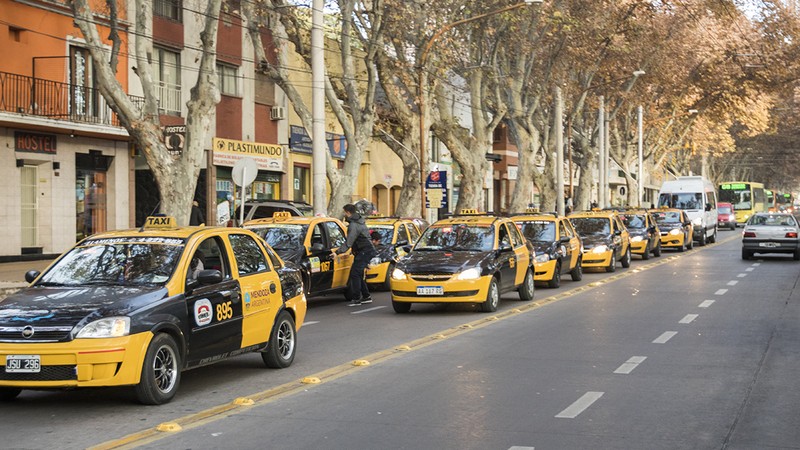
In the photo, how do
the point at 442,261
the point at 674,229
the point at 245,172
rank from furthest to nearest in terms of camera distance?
the point at 674,229, the point at 245,172, the point at 442,261

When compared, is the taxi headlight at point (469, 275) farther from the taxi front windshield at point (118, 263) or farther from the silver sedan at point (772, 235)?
the silver sedan at point (772, 235)

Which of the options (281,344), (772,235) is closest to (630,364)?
(281,344)

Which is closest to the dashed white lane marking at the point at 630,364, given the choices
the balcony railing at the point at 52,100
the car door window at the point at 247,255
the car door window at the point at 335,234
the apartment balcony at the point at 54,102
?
the car door window at the point at 247,255

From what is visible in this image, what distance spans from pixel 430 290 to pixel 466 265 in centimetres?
74

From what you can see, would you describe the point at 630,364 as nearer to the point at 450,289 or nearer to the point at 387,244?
the point at 450,289

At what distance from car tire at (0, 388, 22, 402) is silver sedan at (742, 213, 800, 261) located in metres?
25.7

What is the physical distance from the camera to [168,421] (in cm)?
812

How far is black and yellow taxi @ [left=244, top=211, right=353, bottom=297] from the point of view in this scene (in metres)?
17.5

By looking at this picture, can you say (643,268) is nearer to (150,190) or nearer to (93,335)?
(150,190)

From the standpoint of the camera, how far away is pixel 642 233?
105 ft

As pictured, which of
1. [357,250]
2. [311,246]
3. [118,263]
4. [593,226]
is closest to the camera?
[118,263]

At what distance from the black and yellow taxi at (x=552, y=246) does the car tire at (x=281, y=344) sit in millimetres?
10304

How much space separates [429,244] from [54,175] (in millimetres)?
14228

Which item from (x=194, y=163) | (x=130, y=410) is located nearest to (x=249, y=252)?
(x=130, y=410)
